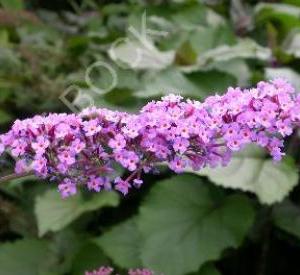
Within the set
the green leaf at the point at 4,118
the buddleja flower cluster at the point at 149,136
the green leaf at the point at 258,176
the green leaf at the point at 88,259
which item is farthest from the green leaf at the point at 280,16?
the buddleja flower cluster at the point at 149,136

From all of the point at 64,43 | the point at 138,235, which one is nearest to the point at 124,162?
the point at 138,235

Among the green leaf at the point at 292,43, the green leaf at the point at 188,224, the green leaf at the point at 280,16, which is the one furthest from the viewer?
the green leaf at the point at 280,16

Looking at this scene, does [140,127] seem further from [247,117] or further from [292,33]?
[292,33]

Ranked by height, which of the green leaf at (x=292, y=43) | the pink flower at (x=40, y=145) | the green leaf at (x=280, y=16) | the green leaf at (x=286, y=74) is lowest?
the pink flower at (x=40, y=145)

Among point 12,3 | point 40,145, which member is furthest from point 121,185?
point 12,3

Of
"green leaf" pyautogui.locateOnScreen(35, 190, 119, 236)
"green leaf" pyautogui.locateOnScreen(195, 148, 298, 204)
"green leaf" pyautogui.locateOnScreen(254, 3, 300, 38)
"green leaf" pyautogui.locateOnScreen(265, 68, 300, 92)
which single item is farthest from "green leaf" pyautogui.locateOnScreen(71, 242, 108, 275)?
"green leaf" pyautogui.locateOnScreen(254, 3, 300, 38)

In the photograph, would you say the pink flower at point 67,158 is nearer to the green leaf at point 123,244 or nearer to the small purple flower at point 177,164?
the small purple flower at point 177,164

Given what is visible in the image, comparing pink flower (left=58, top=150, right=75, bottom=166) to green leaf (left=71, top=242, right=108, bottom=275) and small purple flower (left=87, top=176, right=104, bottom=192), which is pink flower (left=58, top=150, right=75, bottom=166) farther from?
green leaf (left=71, top=242, right=108, bottom=275)
